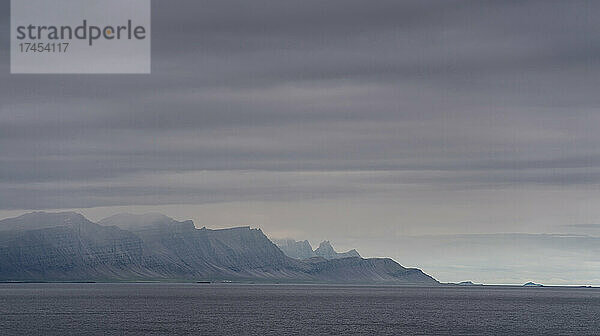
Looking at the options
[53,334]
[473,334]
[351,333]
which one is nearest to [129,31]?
[53,334]

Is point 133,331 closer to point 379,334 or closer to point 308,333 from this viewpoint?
point 308,333

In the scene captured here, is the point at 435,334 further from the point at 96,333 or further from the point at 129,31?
the point at 129,31

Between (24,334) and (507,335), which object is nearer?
(24,334)

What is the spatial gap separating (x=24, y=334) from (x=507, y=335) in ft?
362

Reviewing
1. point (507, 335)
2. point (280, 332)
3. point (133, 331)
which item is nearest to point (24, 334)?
point (133, 331)

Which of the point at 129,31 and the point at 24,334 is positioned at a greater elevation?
the point at 129,31

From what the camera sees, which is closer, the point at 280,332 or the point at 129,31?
the point at 129,31

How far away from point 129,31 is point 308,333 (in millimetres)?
84576

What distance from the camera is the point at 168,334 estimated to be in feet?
638

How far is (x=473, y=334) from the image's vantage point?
199 meters

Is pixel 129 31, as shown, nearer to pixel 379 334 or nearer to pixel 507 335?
pixel 379 334

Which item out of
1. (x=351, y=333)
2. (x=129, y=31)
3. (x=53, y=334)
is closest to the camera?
(x=129, y=31)

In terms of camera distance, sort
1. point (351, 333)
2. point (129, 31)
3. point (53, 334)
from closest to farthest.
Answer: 1. point (129, 31)
2. point (53, 334)
3. point (351, 333)

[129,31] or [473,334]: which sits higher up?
[129,31]
